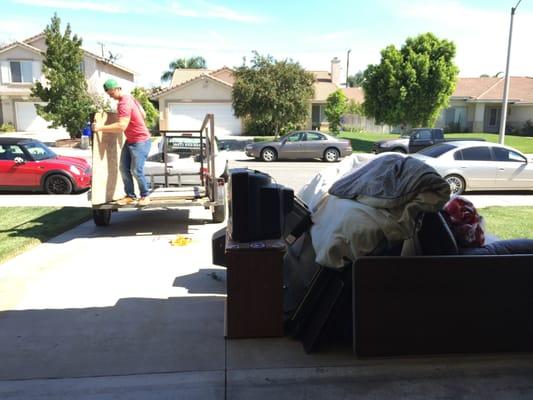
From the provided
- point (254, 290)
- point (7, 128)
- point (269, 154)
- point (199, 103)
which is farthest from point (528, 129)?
point (7, 128)

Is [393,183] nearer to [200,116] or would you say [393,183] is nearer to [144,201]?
[144,201]

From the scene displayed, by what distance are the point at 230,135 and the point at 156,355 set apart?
111ft

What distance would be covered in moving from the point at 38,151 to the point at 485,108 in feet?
121

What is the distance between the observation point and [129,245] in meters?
6.83

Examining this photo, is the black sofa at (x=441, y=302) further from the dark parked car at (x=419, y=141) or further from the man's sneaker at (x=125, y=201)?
the dark parked car at (x=419, y=141)

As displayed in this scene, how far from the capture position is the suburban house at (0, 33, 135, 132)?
1469 inches

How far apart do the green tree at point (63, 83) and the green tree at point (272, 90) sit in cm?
831

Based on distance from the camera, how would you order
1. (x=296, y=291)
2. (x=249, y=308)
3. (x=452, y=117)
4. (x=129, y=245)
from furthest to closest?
(x=452, y=117) → (x=129, y=245) → (x=296, y=291) → (x=249, y=308)

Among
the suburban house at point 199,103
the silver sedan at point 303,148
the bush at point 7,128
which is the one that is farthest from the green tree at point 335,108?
the bush at point 7,128

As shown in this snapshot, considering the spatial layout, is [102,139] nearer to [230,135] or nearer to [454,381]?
[454,381]

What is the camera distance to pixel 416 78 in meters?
25.6

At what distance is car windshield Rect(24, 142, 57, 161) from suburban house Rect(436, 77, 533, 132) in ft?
111

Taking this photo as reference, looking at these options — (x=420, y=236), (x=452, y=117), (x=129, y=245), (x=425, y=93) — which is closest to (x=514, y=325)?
(x=420, y=236)

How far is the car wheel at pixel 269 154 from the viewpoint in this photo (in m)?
21.3
